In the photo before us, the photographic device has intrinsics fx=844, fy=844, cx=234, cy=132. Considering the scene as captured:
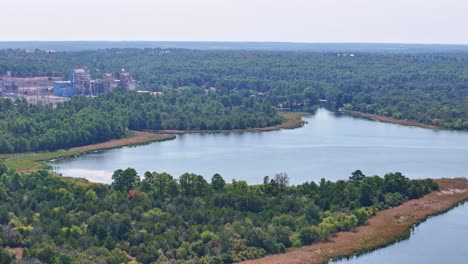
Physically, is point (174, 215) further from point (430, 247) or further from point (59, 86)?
point (59, 86)

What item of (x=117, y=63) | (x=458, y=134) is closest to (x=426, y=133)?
(x=458, y=134)

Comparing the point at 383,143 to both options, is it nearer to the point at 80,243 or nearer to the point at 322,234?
the point at 322,234

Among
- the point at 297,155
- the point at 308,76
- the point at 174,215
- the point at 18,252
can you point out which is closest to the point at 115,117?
the point at 297,155

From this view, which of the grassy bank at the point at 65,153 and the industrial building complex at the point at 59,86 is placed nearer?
the grassy bank at the point at 65,153

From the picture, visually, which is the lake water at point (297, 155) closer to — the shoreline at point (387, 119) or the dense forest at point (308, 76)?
the shoreline at point (387, 119)

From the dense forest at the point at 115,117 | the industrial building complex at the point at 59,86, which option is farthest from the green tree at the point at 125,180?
the industrial building complex at the point at 59,86
